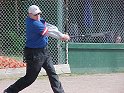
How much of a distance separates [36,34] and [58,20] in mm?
3810

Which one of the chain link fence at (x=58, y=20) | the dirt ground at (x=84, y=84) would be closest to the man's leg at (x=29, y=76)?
the dirt ground at (x=84, y=84)

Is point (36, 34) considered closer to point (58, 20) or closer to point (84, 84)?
point (84, 84)

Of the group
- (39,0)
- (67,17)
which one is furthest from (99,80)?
(39,0)

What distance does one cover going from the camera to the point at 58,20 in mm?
10852

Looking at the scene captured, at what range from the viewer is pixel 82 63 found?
1088 centimetres

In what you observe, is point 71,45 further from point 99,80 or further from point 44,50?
point 44,50

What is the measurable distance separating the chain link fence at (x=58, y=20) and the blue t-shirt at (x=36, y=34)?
3597 millimetres

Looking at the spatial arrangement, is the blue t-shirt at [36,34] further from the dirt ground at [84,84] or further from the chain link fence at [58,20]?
the chain link fence at [58,20]

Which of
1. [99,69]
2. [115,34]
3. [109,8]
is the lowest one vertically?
[99,69]

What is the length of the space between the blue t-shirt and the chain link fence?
142 inches

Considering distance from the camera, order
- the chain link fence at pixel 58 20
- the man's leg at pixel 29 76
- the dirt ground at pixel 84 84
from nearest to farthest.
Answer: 1. the man's leg at pixel 29 76
2. the dirt ground at pixel 84 84
3. the chain link fence at pixel 58 20

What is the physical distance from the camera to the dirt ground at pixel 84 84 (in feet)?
28.2

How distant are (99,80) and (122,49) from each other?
1.61 m

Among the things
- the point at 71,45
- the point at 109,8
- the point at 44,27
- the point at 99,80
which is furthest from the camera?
the point at 109,8
